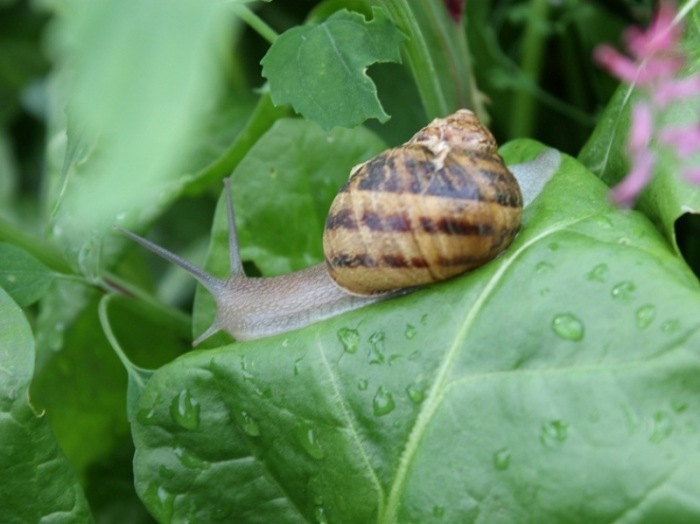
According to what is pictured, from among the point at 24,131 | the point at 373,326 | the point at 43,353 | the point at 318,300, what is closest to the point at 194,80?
the point at 373,326

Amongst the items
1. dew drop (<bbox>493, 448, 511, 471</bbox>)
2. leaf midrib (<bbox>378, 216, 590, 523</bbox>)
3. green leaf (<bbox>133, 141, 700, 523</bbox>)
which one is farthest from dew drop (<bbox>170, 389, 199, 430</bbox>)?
dew drop (<bbox>493, 448, 511, 471</bbox>)

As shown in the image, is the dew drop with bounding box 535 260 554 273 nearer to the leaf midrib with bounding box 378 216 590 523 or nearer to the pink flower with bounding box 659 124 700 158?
the leaf midrib with bounding box 378 216 590 523

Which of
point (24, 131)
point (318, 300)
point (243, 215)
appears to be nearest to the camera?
point (318, 300)

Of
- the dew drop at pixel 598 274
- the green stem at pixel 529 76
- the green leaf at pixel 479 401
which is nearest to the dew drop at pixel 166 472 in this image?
the green leaf at pixel 479 401

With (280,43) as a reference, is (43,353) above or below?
below

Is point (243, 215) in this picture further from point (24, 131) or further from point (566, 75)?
point (24, 131)

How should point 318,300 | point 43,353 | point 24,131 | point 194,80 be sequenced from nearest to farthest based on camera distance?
point 194,80 → point 318,300 → point 43,353 → point 24,131
